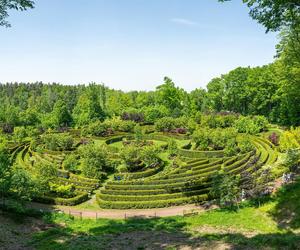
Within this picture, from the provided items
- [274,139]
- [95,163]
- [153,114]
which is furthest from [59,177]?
[153,114]

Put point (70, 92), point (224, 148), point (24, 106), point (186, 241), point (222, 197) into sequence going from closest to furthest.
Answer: point (186, 241)
point (222, 197)
point (224, 148)
point (24, 106)
point (70, 92)

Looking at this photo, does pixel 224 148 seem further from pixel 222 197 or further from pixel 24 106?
pixel 24 106

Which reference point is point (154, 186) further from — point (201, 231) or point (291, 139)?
point (291, 139)

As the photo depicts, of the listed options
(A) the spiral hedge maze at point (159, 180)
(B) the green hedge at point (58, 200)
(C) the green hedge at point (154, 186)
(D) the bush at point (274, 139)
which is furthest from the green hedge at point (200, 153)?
(B) the green hedge at point (58, 200)

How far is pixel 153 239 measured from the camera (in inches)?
605

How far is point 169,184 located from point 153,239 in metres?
15.6

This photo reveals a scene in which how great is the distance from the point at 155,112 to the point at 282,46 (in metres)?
41.0

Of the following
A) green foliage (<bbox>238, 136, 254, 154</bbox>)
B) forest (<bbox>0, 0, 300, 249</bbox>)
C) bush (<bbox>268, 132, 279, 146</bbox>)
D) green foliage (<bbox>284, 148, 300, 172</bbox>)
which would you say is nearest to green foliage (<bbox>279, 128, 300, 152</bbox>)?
forest (<bbox>0, 0, 300, 249</bbox>)

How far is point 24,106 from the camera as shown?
120 meters

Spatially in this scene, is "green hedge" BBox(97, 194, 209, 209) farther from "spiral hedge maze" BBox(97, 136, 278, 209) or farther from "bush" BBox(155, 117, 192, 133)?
"bush" BBox(155, 117, 192, 133)

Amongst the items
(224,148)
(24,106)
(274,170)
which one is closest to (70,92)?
(24,106)

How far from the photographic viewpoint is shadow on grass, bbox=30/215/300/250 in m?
12.3

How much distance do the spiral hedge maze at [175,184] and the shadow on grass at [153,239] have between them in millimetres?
6668

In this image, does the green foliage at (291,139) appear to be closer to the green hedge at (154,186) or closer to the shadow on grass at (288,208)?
the green hedge at (154,186)
